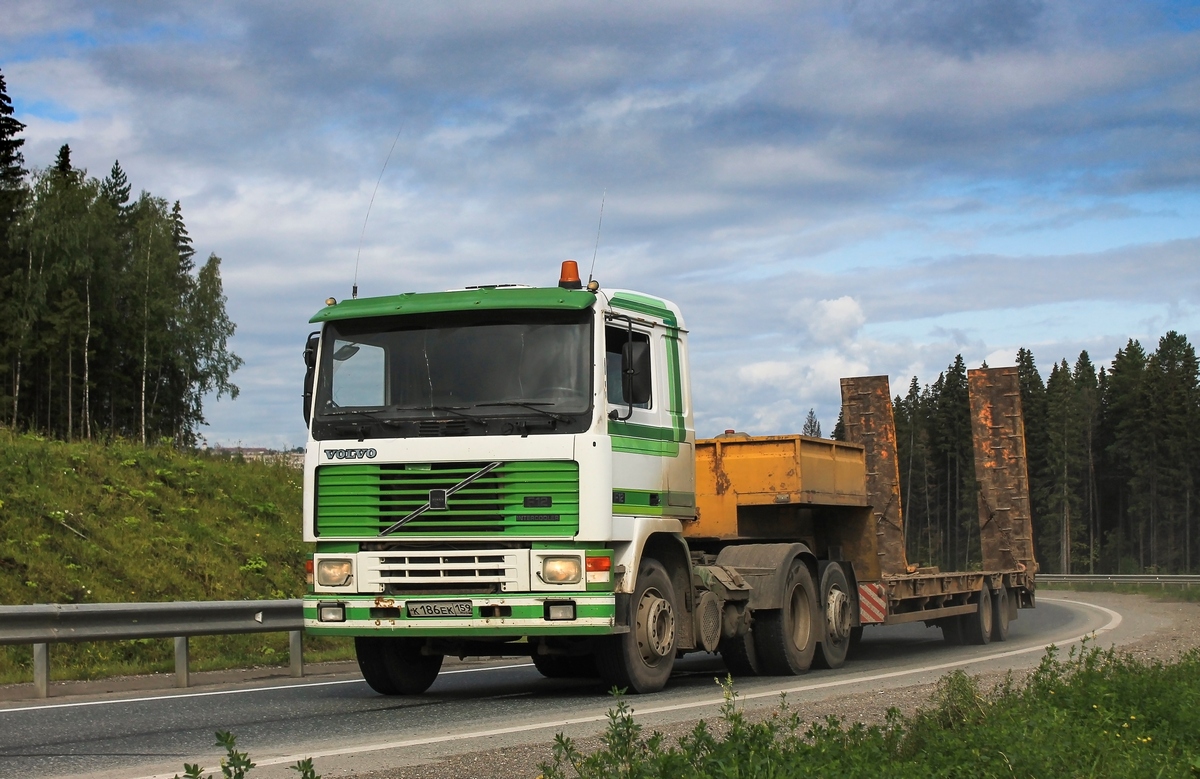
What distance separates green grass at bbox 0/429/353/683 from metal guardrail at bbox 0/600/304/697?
3.50 feet

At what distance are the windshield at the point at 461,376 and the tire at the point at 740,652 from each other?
3423mm

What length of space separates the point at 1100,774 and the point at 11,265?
61.6 meters

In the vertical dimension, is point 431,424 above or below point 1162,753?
above

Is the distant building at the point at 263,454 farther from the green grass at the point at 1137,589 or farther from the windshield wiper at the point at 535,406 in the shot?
the green grass at the point at 1137,589

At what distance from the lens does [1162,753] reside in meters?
7.23

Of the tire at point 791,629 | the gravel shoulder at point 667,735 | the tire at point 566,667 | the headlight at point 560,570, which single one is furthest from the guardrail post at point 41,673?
the tire at point 791,629

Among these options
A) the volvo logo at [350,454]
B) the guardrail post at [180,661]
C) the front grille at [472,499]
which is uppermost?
the volvo logo at [350,454]

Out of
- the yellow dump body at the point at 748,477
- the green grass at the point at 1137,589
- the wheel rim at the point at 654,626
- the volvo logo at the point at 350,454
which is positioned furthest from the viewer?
the green grass at the point at 1137,589

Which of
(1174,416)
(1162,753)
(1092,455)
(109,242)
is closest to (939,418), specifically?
(1092,455)

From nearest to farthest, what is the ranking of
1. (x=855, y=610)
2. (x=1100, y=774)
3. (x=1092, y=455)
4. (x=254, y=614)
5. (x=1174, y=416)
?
(x=1100, y=774)
(x=254, y=614)
(x=855, y=610)
(x=1174, y=416)
(x=1092, y=455)

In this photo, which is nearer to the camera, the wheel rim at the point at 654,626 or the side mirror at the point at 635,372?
the side mirror at the point at 635,372

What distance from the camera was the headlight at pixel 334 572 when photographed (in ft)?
35.1

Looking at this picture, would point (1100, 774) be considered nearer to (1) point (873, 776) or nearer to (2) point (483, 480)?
(1) point (873, 776)

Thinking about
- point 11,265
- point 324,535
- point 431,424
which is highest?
point 11,265
